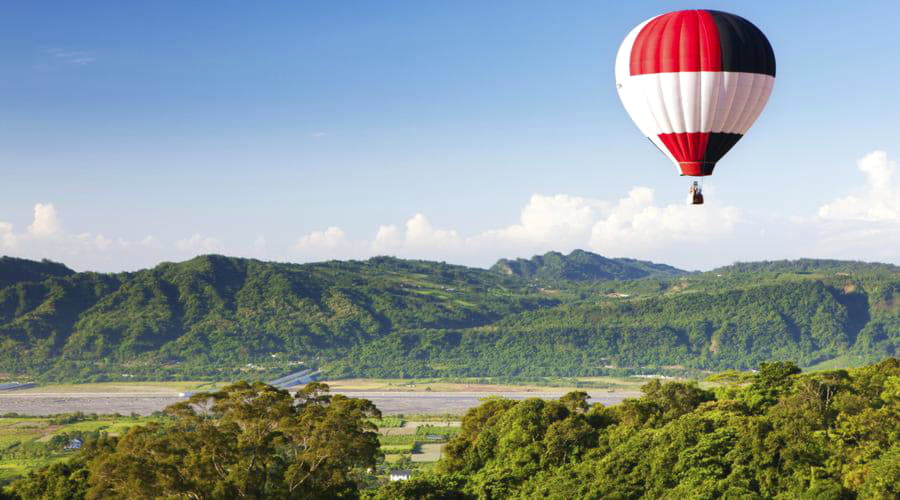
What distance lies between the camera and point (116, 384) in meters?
171

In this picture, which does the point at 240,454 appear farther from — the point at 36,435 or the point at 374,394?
the point at 374,394

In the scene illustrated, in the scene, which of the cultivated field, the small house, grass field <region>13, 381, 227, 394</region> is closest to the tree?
the small house

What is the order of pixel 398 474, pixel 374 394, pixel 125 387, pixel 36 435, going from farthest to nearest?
pixel 125 387 → pixel 374 394 → pixel 36 435 → pixel 398 474

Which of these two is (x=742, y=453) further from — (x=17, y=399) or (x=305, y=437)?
(x=17, y=399)

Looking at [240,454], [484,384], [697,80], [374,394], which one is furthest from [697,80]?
[484,384]

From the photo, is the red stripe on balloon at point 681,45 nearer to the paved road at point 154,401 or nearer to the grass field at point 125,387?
the paved road at point 154,401

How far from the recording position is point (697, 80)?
37844 mm

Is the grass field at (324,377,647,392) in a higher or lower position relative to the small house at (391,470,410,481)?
higher

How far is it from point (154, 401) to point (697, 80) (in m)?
120

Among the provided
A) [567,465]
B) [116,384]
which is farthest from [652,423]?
[116,384]

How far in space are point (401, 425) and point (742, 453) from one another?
249ft

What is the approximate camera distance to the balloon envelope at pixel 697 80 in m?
37.7

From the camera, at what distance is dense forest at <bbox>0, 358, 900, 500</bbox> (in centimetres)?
3381

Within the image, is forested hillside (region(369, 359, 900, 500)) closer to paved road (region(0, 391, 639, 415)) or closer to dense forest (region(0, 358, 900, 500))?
dense forest (region(0, 358, 900, 500))
